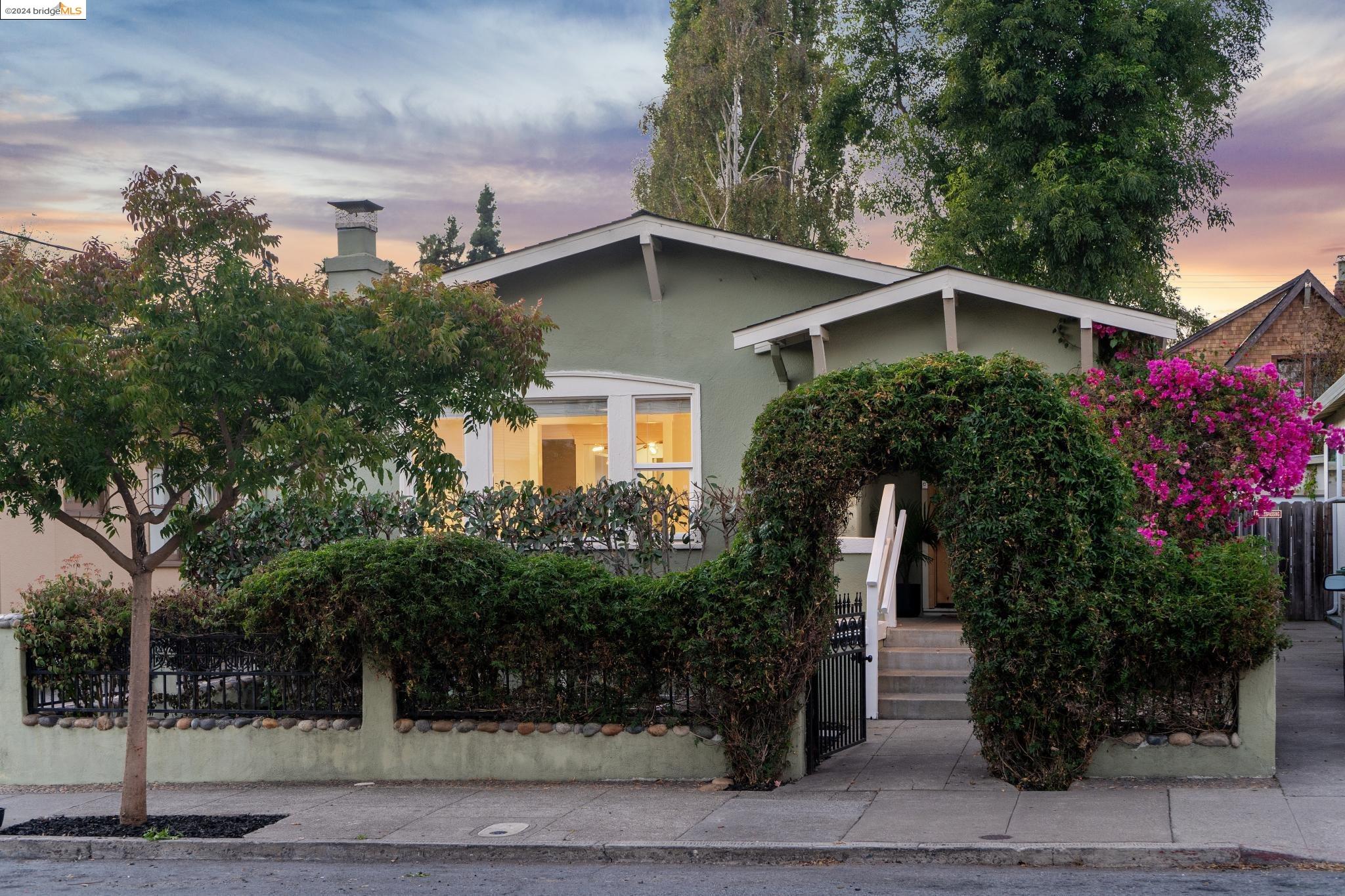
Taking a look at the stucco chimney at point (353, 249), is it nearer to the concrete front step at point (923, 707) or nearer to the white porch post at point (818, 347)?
the white porch post at point (818, 347)

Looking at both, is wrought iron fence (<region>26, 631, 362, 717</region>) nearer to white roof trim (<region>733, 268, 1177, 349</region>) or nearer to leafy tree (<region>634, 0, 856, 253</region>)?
white roof trim (<region>733, 268, 1177, 349</region>)

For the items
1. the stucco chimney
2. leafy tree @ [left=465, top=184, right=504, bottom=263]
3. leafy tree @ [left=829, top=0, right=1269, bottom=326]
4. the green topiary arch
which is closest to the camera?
the green topiary arch

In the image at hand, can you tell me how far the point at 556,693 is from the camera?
405 inches

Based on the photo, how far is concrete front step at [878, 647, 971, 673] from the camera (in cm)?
1243

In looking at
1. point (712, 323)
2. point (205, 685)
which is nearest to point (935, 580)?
point (712, 323)

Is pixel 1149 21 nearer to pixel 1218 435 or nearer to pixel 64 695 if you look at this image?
pixel 1218 435

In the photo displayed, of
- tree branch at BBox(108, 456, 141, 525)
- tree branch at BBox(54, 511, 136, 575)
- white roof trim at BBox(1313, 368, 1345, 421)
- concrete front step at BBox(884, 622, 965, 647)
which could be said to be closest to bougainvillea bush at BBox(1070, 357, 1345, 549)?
concrete front step at BBox(884, 622, 965, 647)

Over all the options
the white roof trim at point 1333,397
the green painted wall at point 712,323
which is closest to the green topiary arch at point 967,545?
the green painted wall at point 712,323

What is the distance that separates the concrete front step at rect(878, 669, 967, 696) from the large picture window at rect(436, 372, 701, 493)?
3.67m

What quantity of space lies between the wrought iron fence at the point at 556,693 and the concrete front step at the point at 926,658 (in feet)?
10.5

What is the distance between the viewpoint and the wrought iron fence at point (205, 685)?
10883mm

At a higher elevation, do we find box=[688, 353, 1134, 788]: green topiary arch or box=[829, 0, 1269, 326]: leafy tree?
box=[829, 0, 1269, 326]: leafy tree

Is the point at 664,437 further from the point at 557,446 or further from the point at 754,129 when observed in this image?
the point at 754,129

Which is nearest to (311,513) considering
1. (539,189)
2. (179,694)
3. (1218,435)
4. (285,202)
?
(179,694)
